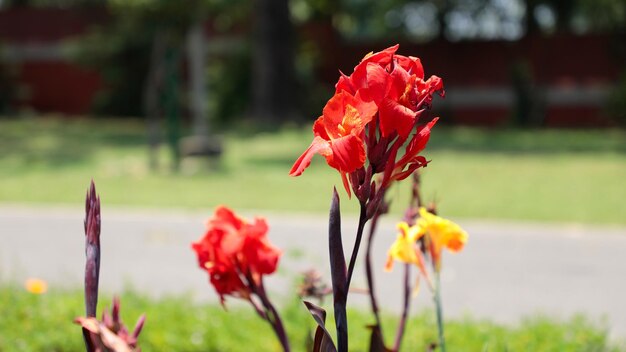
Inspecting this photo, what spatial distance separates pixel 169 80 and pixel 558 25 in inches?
665

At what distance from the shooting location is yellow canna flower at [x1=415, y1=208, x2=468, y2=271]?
1.58m

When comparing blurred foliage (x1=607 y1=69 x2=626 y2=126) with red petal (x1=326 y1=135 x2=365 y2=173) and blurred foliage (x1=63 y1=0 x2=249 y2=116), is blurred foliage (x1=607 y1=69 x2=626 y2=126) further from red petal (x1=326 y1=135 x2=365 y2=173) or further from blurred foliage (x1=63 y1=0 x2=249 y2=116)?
→ red petal (x1=326 y1=135 x2=365 y2=173)

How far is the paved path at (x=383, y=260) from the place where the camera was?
573 cm

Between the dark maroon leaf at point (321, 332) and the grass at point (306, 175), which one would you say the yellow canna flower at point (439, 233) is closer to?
the dark maroon leaf at point (321, 332)

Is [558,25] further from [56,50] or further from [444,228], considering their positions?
[444,228]

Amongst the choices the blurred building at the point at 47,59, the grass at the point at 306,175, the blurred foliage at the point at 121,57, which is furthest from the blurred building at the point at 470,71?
the grass at the point at 306,175

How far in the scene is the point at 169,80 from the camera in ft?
43.0

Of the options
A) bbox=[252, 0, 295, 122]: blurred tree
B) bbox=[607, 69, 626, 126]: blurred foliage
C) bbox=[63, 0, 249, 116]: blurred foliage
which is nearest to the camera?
bbox=[252, 0, 295, 122]: blurred tree

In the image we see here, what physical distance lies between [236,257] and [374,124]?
53 cm

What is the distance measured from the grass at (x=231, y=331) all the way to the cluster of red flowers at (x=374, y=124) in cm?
224

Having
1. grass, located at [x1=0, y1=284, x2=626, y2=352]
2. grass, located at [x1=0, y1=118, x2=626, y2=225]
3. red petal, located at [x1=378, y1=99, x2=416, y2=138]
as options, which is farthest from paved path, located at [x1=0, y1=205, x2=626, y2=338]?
red petal, located at [x1=378, y1=99, x2=416, y2=138]

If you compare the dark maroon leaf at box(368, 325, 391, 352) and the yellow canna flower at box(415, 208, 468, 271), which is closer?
the dark maroon leaf at box(368, 325, 391, 352)

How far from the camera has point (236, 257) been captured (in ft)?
5.09

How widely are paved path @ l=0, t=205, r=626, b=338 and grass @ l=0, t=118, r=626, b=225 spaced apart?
28.5 inches
